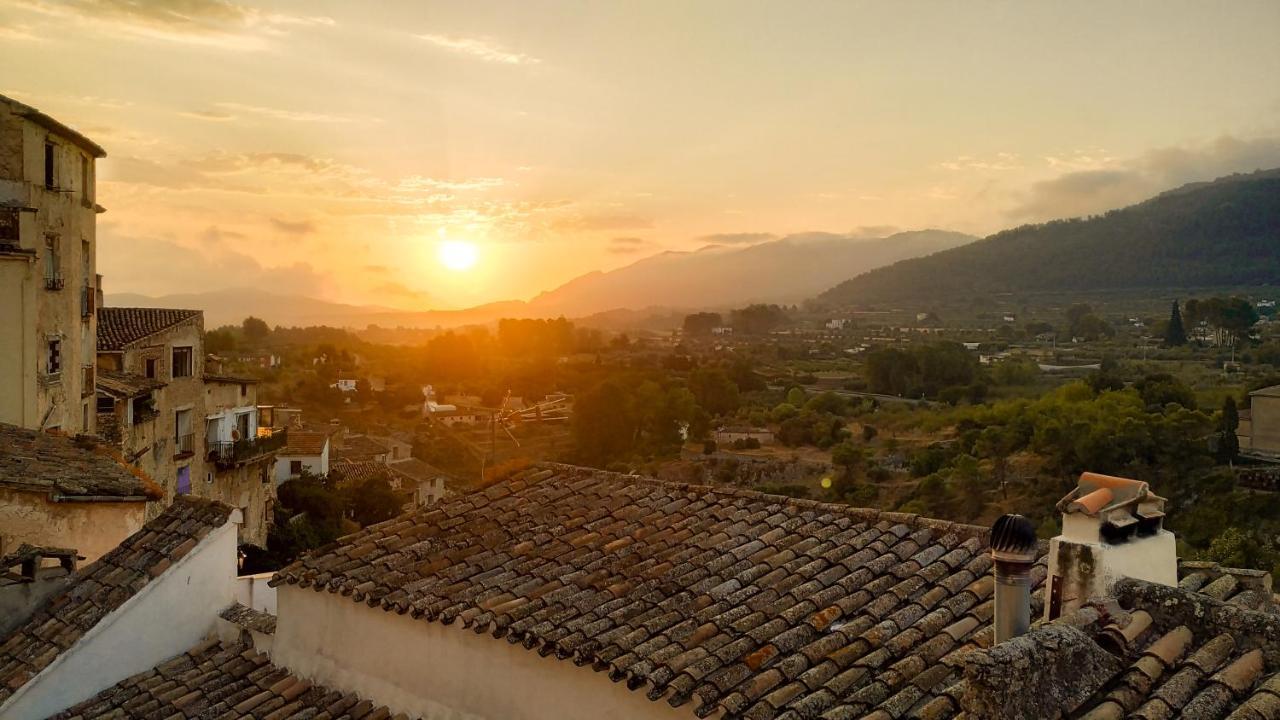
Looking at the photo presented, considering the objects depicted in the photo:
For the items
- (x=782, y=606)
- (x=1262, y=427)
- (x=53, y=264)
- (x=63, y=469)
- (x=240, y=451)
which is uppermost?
(x=53, y=264)

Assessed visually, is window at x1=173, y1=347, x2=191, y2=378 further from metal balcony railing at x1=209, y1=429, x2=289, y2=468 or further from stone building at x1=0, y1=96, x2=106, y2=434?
stone building at x1=0, y1=96, x2=106, y2=434

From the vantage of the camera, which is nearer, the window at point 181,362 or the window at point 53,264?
the window at point 53,264

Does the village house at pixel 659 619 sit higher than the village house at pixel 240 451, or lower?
higher

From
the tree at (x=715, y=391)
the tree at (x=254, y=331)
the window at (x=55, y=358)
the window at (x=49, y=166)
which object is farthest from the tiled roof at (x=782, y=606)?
the tree at (x=254, y=331)

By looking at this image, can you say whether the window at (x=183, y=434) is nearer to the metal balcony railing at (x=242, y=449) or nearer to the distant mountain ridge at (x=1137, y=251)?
the metal balcony railing at (x=242, y=449)

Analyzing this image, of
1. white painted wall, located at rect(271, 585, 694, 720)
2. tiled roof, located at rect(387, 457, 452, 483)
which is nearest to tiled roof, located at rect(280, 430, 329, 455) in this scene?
tiled roof, located at rect(387, 457, 452, 483)

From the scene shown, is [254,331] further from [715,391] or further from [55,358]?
[55,358]

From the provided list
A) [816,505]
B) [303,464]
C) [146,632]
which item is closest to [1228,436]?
[816,505]
